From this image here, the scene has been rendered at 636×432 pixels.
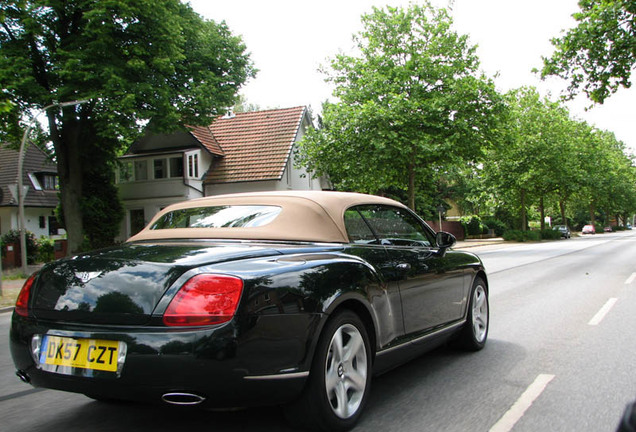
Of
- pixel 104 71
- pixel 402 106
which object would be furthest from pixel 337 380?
pixel 402 106

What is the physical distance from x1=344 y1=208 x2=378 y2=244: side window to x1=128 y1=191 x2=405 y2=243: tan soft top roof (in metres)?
0.05

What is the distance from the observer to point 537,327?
6965mm

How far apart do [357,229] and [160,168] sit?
33.2 metres

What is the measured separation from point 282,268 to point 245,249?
1.14ft

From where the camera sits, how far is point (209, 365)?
2.80m

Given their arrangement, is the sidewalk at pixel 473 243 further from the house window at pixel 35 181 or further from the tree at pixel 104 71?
the house window at pixel 35 181

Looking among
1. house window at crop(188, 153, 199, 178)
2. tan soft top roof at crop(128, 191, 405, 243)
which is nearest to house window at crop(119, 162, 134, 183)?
house window at crop(188, 153, 199, 178)

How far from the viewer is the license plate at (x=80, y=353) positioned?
2.93 meters

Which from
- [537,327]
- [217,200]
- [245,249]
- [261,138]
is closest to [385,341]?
[245,249]

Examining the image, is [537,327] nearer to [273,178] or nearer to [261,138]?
[273,178]

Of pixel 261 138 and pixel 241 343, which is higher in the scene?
pixel 261 138

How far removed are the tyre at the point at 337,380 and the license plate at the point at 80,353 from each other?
3.28ft

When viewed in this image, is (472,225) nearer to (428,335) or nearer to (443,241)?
(443,241)

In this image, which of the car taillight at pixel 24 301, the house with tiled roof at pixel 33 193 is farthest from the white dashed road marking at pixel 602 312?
the house with tiled roof at pixel 33 193
